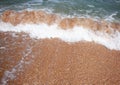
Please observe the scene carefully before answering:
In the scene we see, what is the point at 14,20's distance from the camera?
8.23 metres

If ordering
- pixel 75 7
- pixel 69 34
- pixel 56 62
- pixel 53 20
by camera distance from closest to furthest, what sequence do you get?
1. pixel 56 62
2. pixel 69 34
3. pixel 53 20
4. pixel 75 7

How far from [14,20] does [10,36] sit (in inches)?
49.6

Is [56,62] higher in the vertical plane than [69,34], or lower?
higher

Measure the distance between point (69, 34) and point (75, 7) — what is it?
309 cm

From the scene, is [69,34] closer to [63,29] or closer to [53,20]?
[63,29]

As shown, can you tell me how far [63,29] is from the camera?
25.2ft

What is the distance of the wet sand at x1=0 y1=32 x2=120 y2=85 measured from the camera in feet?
16.7

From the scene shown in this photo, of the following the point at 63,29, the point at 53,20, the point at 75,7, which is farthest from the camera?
the point at 75,7

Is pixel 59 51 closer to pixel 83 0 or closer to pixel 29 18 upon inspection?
pixel 29 18

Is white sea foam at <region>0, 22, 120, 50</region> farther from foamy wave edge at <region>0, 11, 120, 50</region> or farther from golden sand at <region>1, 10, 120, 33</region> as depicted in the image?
golden sand at <region>1, 10, 120, 33</region>

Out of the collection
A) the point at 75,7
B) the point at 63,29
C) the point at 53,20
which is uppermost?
the point at 53,20

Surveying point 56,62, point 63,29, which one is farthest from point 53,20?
point 56,62

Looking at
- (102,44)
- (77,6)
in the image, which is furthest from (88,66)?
(77,6)

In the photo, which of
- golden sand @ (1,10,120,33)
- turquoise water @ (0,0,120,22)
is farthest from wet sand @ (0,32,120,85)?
turquoise water @ (0,0,120,22)
